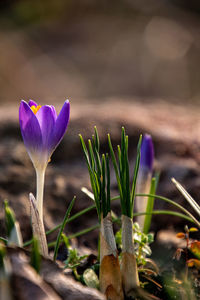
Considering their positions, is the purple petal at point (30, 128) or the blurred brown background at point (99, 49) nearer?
the purple petal at point (30, 128)

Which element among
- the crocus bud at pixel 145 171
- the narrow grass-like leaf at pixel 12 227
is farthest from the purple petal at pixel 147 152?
the narrow grass-like leaf at pixel 12 227

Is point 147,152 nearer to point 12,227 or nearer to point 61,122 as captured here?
point 61,122

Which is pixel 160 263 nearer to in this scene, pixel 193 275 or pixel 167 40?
pixel 193 275

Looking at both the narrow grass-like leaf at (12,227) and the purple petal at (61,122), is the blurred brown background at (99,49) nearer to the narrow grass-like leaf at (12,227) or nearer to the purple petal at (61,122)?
the purple petal at (61,122)

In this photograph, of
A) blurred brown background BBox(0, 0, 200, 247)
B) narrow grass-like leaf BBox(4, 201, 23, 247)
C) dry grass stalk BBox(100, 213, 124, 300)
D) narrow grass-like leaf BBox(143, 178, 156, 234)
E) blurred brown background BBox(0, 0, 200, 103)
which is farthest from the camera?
blurred brown background BBox(0, 0, 200, 103)

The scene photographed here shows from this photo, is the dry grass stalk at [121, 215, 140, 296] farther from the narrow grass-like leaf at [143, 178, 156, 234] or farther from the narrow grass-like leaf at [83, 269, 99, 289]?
the narrow grass-like leaf at [143, 178, 156, 234]

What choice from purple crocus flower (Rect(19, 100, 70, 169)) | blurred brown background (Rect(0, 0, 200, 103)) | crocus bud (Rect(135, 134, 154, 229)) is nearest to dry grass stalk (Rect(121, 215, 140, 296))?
purple crocus flower (Rect(19, 100, 70, 169))

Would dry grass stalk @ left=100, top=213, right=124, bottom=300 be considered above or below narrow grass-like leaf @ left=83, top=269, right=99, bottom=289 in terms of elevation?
above
